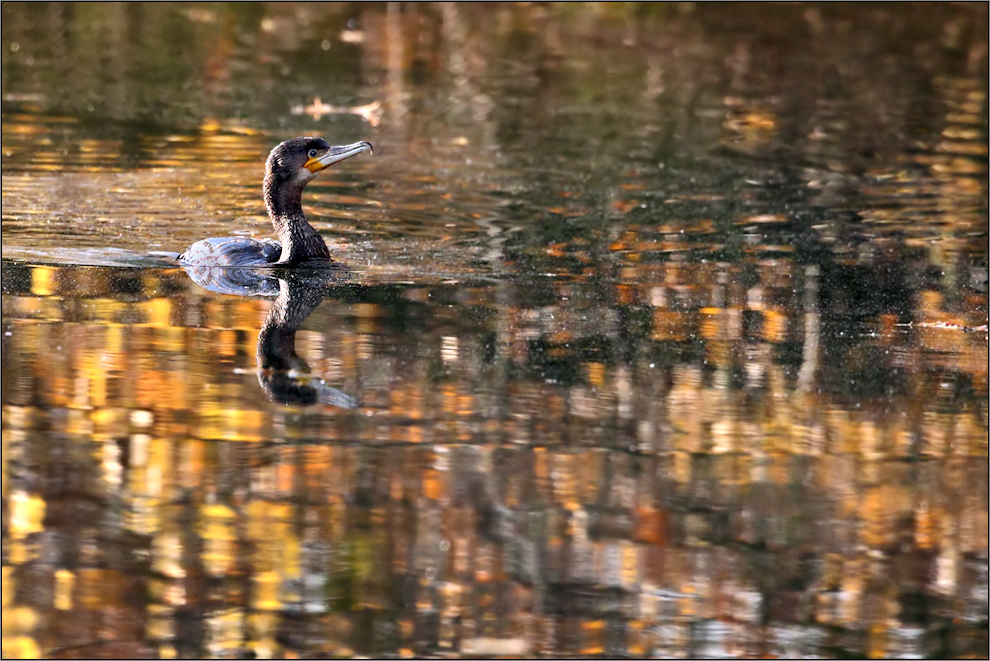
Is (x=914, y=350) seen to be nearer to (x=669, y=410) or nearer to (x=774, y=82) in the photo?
(x=669, y=410)

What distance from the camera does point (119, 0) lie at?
2083 centimetres

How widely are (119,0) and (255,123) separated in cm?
740

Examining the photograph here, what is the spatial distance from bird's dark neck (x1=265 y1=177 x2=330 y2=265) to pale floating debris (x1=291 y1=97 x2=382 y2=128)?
5111mm

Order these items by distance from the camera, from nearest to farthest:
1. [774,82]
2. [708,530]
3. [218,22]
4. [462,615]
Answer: [462,615]
[708,530]
[774,82]
[218,22]

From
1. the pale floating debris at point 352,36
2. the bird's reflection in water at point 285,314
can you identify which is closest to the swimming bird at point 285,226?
the bird's reflection in water at point 285,314

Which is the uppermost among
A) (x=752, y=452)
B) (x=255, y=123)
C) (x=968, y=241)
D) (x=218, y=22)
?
(x=218, y=22)

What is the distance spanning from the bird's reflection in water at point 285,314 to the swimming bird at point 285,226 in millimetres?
106

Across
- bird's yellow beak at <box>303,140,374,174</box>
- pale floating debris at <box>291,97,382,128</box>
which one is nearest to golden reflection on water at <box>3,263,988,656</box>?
bird's yellow beak at <box>303,140,374,174</box>

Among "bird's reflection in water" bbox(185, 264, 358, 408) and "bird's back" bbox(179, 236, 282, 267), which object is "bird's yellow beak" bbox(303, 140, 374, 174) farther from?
"bird's reflection in water" bbox(185, 264, 358, 408)

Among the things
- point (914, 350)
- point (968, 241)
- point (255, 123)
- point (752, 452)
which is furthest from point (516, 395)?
point (255, 123)

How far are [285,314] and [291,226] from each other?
1.23 meters

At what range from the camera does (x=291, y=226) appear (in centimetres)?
949

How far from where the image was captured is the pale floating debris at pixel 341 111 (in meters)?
14.8

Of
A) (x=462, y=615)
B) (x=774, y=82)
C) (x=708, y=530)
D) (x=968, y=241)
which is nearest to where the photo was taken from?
(x=462, y=615)
